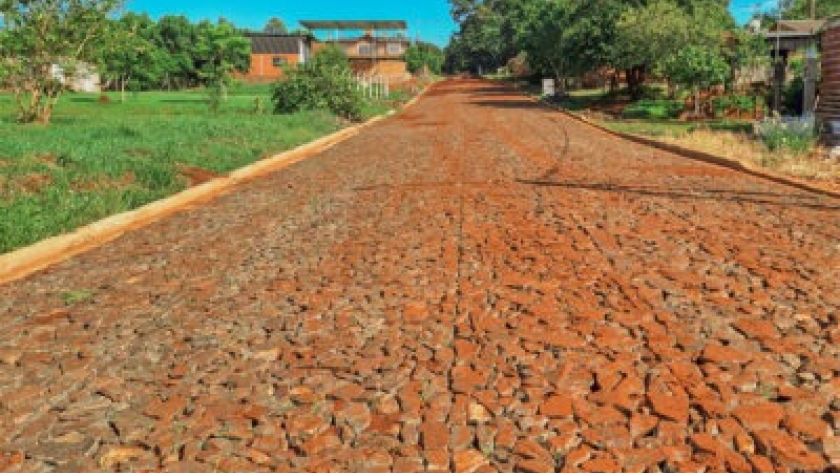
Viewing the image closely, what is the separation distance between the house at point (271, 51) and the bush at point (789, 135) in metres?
67.2

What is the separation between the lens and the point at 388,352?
4582 millimetres

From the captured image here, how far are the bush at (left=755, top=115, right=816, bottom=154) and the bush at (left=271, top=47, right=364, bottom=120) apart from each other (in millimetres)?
16949

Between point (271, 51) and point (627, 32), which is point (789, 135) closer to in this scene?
point (627, 32)

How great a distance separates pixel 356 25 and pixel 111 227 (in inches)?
2846

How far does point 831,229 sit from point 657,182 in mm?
3579

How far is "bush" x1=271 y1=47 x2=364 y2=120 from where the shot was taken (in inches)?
1137

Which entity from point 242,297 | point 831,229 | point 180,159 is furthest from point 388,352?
point 180,159

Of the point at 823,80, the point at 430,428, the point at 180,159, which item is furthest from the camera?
the point at 823,80

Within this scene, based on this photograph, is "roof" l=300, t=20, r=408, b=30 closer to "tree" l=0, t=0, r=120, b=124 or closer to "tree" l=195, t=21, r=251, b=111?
"tree" l=195, t=21, r=251, b=111

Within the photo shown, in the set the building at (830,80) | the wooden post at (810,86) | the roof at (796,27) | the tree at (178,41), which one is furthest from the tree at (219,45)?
the building at (830,80)

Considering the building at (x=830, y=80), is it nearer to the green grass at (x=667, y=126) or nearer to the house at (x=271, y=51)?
the green grass at (x=667, y=126)

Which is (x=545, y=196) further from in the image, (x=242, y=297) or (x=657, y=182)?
(x=242, y=297)

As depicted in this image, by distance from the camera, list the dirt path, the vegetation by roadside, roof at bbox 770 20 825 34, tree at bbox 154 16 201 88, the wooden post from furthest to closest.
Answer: tree at bbox 154 16 201 88
roof at bbox 770 20 825 34
the wooden post
the vegetation by roadside
the dirt path

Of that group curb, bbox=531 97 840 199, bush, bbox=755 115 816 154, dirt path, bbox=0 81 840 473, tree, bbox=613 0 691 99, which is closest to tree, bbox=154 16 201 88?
tree, bbox=613 0 691 99
